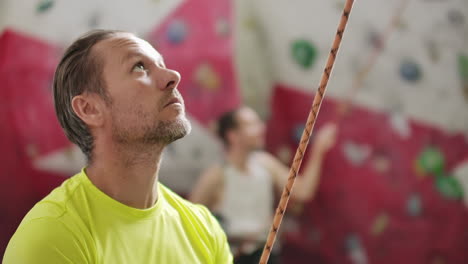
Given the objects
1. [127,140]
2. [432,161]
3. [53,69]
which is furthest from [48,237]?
[432,161]

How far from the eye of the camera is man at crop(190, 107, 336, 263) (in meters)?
2.43

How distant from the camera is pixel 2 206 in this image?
2.12 metres

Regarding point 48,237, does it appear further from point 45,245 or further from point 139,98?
point 139,98

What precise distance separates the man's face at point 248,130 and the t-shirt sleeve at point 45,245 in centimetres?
150

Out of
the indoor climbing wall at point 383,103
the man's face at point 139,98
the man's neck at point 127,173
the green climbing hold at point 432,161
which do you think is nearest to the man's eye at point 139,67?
the man's face at point 139,98

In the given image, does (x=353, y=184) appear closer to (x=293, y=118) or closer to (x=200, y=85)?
(x=293, y=118)

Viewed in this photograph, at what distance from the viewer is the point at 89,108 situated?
3.80ft

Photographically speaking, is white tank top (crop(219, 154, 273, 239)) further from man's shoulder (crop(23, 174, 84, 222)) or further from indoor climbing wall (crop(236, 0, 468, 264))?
man's shoulder (crop(23, 174, 84, 222))

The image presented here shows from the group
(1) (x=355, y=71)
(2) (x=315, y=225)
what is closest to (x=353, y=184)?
(2) (x=315, y=225)

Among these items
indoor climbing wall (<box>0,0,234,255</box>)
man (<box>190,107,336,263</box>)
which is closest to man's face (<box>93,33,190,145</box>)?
indoor climbing wall (<box>0,0,234,255</box>)

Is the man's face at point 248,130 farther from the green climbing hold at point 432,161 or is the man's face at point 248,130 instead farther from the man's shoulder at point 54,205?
the man's shoulder at point 54,205

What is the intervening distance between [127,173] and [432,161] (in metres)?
1.79


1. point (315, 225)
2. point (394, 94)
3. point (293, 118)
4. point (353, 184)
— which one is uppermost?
point (394, 94)

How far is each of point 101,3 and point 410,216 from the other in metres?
1.45
